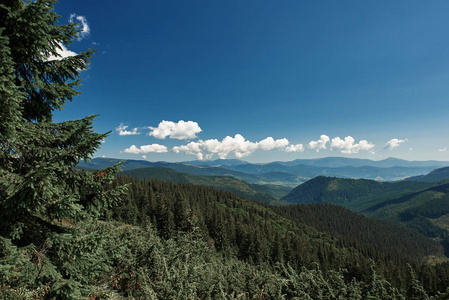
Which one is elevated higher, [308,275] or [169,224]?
[308,275]

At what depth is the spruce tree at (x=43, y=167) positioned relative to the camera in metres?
5.40

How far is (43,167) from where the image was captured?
533 centimetres

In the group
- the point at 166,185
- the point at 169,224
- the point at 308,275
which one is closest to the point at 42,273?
the point at 308,275

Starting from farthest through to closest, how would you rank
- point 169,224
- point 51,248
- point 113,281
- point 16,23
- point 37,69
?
point 169,224, point 113,281, point 37,69, point 51,248, point 16,23

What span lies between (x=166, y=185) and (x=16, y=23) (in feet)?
443

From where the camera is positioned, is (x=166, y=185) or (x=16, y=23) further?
(x=166, y=185)

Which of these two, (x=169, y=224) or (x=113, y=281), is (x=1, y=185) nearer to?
(x=113, y=281)

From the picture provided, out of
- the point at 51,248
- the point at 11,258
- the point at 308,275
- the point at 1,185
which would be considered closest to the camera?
the point at 11,258

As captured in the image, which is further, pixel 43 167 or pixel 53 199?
pixel 53 199

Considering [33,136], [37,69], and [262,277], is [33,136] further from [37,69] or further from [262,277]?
[262,277]

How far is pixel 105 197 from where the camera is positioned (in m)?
7.89

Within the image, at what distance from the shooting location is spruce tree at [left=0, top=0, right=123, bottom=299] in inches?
213

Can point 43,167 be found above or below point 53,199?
above

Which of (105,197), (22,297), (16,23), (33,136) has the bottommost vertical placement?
(22,297)
